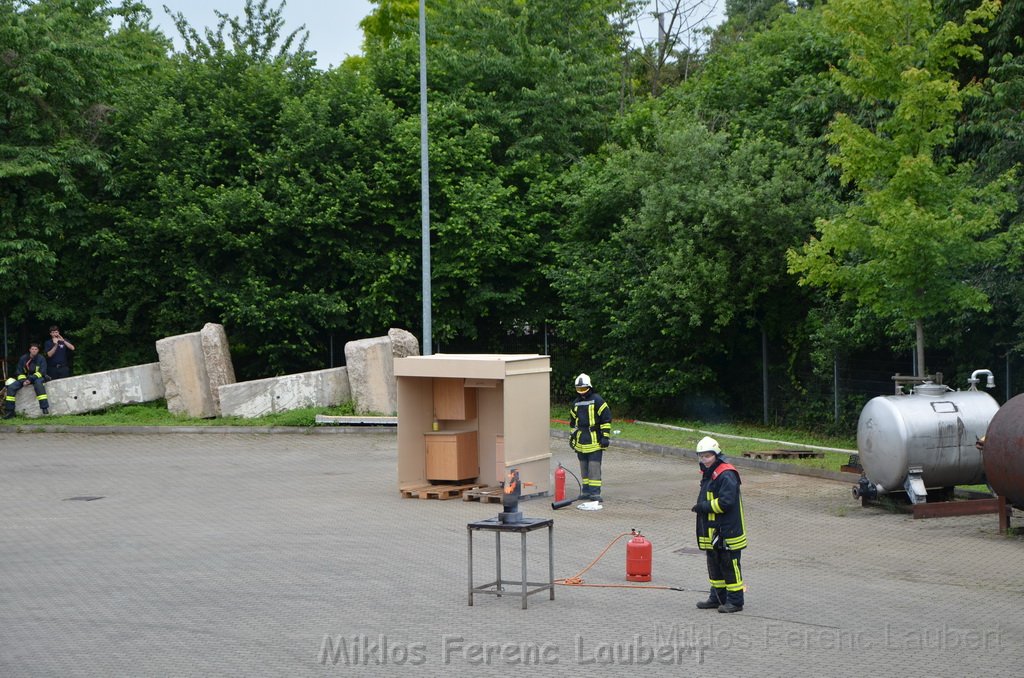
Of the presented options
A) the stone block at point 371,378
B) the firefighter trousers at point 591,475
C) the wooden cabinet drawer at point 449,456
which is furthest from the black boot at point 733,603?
the stone block at point 371,378

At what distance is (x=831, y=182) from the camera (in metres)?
27.7

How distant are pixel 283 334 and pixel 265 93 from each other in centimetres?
676

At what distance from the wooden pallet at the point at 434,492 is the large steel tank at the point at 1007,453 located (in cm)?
761

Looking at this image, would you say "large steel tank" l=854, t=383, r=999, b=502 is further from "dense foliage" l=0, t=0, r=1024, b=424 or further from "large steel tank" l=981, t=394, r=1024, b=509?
"dense foliage" l=0, t=0, r=1024, b=424

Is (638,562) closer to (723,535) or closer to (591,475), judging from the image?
Answer: (723,535)

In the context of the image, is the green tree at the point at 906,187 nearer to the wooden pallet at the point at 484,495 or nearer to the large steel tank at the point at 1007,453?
the large steel tank at the point at 1007,453

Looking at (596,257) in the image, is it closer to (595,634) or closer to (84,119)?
(84,119)

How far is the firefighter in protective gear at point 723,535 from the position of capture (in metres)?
11.2

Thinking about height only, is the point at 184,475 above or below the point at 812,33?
below

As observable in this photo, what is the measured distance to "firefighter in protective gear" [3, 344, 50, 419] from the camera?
95.3ft

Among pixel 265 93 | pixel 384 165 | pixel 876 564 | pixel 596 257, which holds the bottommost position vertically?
pixel 876 564

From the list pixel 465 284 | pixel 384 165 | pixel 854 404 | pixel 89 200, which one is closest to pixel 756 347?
pixel 854 404

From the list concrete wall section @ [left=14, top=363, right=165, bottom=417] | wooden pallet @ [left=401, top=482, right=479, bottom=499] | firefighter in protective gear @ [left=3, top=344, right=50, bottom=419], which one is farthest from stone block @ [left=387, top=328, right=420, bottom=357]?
wooden pallet @ [left=401, top=482, right=479, bottom=499]

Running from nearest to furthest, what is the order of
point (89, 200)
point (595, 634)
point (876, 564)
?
point (595, 634), point (876, 564), point (89, 200)
